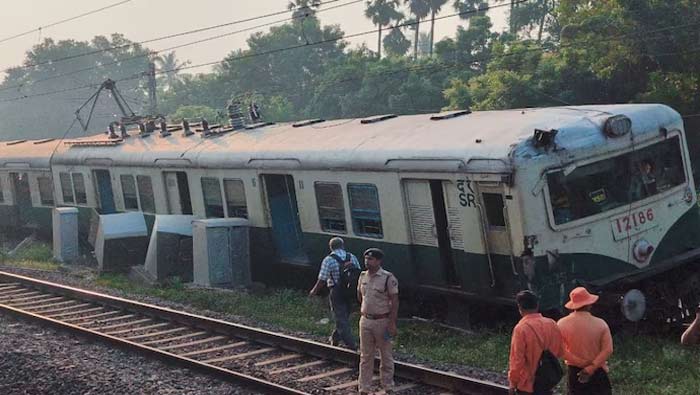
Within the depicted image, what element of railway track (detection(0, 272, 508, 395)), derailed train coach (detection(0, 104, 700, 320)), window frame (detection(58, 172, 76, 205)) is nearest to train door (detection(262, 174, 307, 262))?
derailed train coach (detection(0, 104, 700, 320))

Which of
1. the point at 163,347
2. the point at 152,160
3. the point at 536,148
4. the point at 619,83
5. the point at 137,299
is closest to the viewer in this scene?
the point at 536,148

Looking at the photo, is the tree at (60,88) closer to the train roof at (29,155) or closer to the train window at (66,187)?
the train roof at (29,155)

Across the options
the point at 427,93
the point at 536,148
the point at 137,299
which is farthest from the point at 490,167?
the point at 427,93

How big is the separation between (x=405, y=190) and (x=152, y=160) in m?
8.03

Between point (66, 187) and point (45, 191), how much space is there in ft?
5.33

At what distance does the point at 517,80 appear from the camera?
2889 cm

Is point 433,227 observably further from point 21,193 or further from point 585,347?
point 21,193

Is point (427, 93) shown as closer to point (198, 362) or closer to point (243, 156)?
point (243, 156)

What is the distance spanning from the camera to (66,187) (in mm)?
23125

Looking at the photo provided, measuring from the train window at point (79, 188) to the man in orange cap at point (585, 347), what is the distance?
1732cm

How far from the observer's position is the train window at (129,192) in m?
19.9

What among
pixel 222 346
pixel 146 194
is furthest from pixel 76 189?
pixel 222 346

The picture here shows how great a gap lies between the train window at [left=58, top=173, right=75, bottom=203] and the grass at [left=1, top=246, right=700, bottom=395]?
549cm

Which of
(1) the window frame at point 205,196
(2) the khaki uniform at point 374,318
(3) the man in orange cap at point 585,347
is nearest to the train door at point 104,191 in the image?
(1) the window frame at point 205,196
